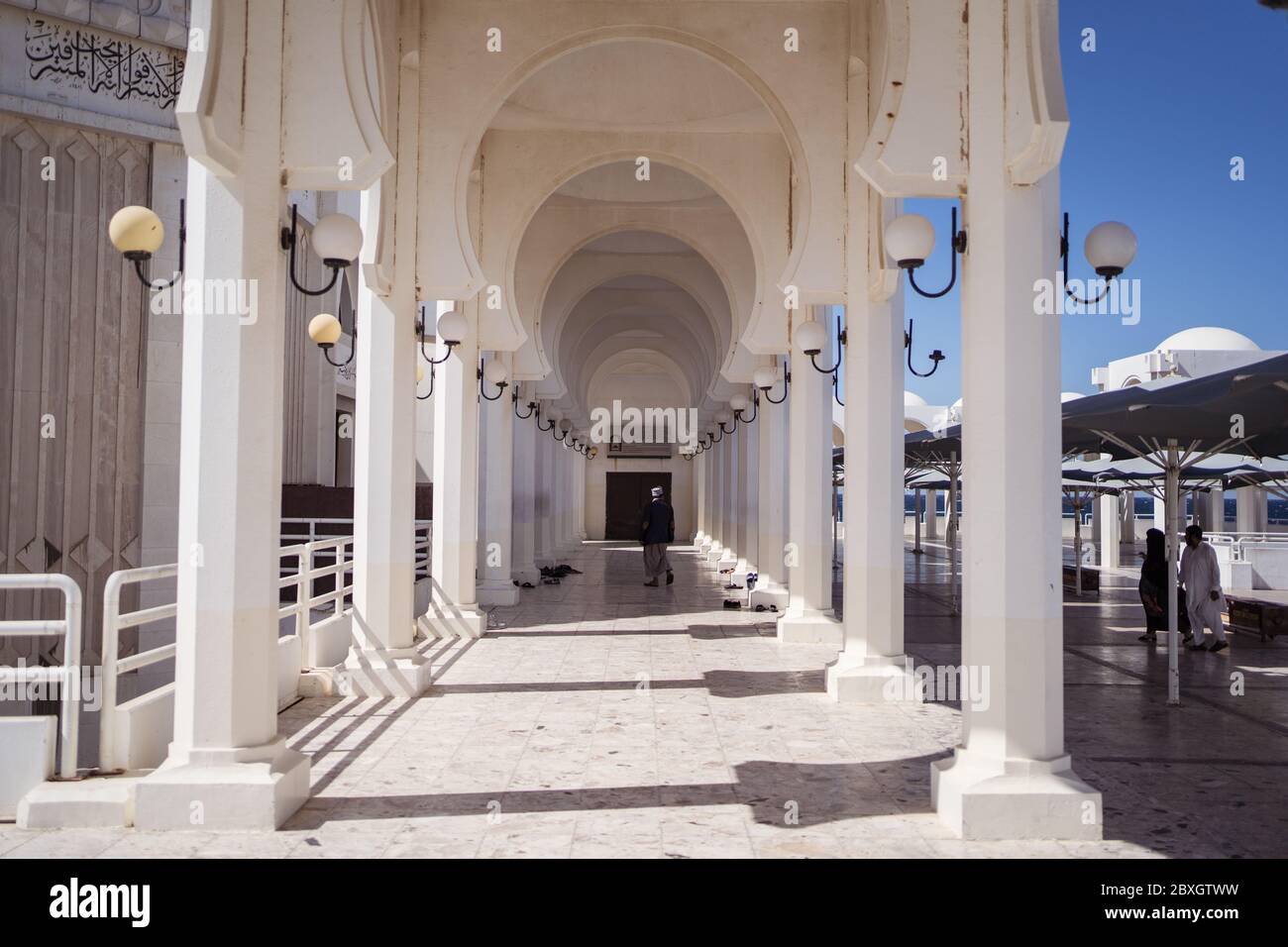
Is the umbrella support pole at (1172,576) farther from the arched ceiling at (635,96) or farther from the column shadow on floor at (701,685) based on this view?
the arched ceiling at (635,96)

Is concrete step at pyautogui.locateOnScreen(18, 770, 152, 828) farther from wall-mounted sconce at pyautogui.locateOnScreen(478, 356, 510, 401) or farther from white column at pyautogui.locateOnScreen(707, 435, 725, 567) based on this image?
white column at pyautogui.locateOnScreen(707, 435, 725, 567)

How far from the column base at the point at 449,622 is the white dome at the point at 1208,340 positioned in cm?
2294

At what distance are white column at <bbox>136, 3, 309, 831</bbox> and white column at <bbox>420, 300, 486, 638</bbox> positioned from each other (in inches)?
227

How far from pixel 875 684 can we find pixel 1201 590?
5.42 metres

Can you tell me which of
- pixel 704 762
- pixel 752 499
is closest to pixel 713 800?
pixel 704 762

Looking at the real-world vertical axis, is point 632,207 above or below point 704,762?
above

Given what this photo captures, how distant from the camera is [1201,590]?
1041 cm

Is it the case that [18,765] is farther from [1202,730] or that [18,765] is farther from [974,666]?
[1202,730]

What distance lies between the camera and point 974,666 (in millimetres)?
4320

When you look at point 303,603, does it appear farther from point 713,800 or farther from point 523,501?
point 523,501

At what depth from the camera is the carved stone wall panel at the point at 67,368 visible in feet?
38.1

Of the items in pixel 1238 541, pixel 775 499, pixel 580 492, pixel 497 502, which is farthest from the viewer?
pixel 580 492

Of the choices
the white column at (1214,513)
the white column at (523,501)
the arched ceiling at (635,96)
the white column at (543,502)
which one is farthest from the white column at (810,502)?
the white column at (1214,513)
